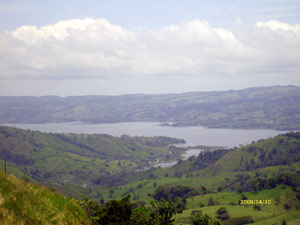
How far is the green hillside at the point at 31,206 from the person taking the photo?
2420 cm

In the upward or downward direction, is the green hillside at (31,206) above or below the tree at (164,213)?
above

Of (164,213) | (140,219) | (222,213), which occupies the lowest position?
(222,213)

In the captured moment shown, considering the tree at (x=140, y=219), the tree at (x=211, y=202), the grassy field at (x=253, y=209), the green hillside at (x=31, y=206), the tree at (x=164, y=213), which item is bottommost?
the tree at (x=211, y=202)

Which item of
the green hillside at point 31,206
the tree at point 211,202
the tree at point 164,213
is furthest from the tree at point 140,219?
the tree at point 211,202

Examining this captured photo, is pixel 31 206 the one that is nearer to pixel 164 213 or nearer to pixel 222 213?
pixel 164 213

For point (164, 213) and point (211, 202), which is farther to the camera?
point (211, 202)

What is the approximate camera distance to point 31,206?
86.3ft

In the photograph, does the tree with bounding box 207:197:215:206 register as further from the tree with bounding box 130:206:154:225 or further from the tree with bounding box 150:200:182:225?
the tree with bounding box 130:206:154:225

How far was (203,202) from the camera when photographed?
143125 mm
